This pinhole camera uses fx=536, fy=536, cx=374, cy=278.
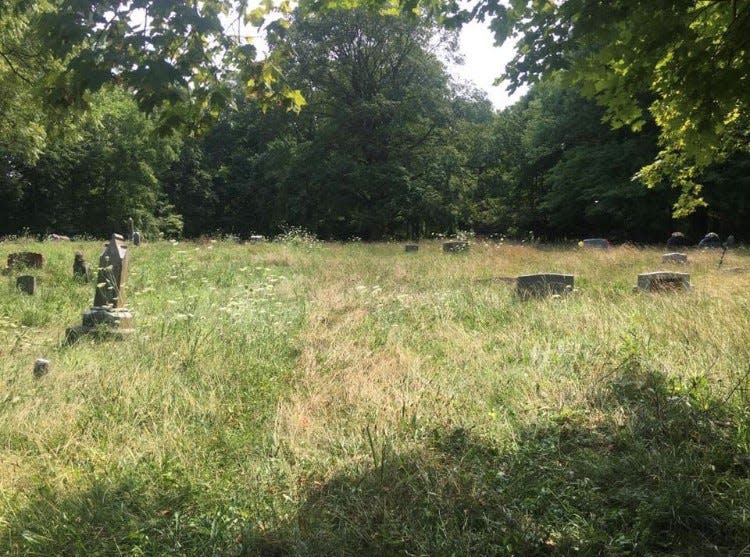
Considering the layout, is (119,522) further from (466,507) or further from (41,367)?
(41,367)

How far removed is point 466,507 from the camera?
3061mm

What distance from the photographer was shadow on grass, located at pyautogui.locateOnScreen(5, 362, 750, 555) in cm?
277

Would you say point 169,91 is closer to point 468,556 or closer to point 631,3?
point 631,3

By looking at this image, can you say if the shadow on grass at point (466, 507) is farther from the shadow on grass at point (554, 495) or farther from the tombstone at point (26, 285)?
the tombstone at point (26, 285)

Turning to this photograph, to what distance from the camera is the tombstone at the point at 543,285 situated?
9.37 metres

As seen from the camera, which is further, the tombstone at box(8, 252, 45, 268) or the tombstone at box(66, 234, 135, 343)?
the tombstone at box(8, 252, 45, 268)

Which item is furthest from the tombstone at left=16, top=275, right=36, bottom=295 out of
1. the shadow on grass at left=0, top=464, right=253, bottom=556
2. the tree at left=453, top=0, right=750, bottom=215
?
the tree at left=453, top=0, right=750, bottom=215

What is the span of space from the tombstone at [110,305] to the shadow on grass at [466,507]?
3.97 meters

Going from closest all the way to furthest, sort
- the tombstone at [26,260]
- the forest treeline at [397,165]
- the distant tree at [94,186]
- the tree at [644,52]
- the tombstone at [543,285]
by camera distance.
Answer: the tree at [644,52], the tombstone at [543,285], the tombstone at [26,260], the forest treeline at [397,165], the distant tree at [94,186]

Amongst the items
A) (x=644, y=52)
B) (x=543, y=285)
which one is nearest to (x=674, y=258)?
(x=543, y=285)

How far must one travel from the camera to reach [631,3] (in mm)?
3244

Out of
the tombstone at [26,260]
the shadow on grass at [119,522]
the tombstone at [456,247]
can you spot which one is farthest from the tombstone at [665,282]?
the tombstone at [26,260]

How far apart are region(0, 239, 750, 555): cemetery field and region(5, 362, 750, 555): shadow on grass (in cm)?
1

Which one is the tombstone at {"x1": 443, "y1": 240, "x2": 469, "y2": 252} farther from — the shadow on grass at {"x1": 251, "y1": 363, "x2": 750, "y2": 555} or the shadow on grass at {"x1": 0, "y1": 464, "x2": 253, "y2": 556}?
the shadow on grass at {"x1": 0, "y1": 464, "x2": 253, "y2": 556}
